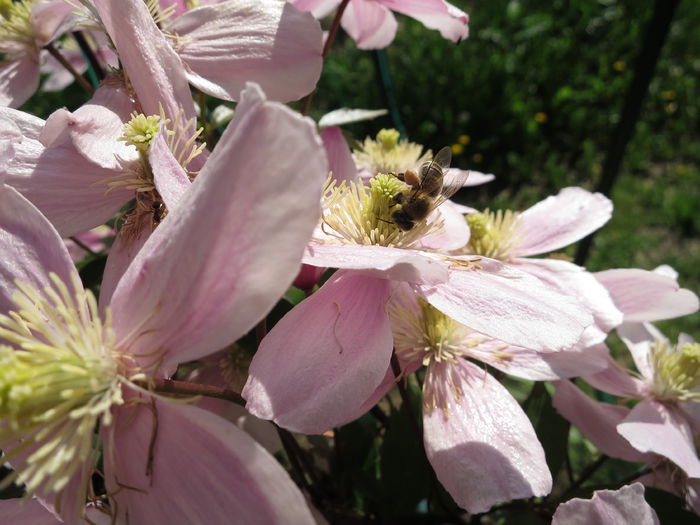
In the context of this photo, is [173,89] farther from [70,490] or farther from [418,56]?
[418,56]

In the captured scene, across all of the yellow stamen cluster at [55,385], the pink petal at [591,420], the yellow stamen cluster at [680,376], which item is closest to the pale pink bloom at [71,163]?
the yellow stamen cluster at [55,385]

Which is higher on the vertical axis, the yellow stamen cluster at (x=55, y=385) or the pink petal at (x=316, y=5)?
the pink petal at (x=316, y=5)

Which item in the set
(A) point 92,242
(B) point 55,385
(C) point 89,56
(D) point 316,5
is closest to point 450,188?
(D) point 316,5

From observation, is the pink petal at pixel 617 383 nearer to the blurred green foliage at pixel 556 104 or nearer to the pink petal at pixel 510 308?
the pink petal at pixel 510 308

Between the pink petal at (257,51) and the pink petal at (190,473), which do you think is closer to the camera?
the pink petal at (190,473)

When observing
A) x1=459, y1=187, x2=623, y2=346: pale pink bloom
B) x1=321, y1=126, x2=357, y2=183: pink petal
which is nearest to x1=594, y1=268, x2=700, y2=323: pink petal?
x1=459, y1=187, x2=623, y2=346: pale pink bloom

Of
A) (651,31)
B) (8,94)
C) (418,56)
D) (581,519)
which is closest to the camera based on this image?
(581,519)

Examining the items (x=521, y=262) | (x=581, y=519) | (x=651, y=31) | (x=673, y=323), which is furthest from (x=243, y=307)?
(x=673, y=323)
